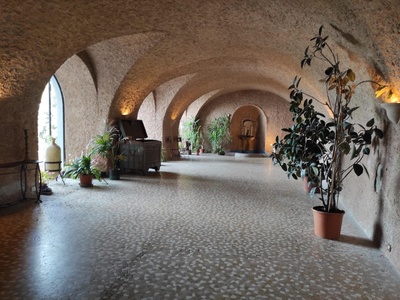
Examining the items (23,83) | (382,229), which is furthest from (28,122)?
(382,229)

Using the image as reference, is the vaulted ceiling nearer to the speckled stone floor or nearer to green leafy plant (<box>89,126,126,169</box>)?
green leafy plant (<box>89,126,126,169</box>)

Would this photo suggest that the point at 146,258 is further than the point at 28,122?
No

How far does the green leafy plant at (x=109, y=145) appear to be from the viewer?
299 inches

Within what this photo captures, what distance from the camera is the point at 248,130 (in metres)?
18.8

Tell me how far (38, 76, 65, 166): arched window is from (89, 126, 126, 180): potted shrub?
1108 millimetres

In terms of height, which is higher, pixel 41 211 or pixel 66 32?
pixel 66 32

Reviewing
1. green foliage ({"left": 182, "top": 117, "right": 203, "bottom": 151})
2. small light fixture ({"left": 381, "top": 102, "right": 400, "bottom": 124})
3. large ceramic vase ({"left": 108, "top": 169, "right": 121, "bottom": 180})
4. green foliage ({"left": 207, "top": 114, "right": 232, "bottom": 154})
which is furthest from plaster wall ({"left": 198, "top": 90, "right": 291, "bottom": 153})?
small light fixture ({"left": 381, "top": 102, "right": 400, "bottom": 124})

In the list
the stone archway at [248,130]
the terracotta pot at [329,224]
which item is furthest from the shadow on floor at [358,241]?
the stone archway at [248,130]

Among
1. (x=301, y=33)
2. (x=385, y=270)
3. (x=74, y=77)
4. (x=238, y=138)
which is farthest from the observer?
(x=238, y=138)

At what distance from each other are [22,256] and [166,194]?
11.0ft

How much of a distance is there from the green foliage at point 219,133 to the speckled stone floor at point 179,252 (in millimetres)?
11303

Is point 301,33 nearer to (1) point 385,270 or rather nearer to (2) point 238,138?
(1) point 385,270

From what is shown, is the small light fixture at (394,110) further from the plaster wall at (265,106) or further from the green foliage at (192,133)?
the plaster wall at (265,106)

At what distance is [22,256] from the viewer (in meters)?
3.20
